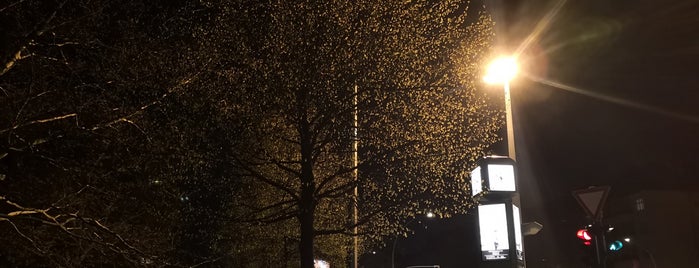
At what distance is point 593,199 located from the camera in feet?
33.1

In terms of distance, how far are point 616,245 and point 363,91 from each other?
6142mm

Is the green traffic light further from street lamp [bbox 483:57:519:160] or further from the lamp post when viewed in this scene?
street lamp [bbox 483:57:519:160]

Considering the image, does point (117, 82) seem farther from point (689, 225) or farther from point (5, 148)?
point (689, 225)

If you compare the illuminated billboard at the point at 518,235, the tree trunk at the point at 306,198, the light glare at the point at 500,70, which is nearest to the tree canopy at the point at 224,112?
the tree trunk at the point at 306,198

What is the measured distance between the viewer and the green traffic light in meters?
10.5

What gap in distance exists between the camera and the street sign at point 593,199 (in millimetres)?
9961

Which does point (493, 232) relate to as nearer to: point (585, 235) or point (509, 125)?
point (509, 125)

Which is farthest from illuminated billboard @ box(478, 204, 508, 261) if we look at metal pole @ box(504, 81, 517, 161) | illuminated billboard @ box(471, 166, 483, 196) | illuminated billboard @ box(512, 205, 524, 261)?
metal pole @ box(504, 81, 517, 161)

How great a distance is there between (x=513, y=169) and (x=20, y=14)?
1119 centimetres

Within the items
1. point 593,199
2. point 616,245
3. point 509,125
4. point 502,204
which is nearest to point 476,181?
point 502,204

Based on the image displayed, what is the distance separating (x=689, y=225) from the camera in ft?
174

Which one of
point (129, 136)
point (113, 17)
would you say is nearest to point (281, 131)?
point (129, 136)

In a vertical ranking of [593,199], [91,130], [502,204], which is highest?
[91,130]

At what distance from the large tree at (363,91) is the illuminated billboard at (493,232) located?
2.59 ft
